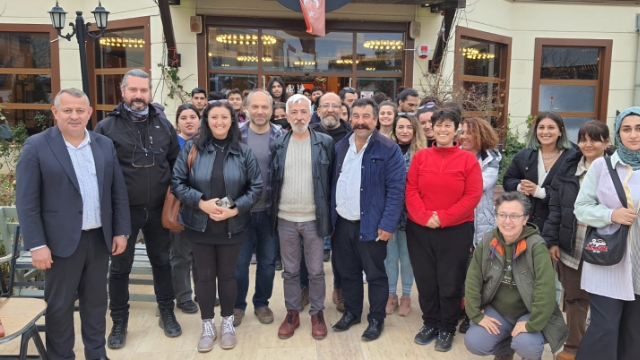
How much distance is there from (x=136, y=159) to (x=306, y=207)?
130 centimetres

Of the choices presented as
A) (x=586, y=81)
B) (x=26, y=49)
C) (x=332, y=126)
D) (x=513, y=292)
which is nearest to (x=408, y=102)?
(x=332, y=126)

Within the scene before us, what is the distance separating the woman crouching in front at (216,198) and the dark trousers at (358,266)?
2.51 feet

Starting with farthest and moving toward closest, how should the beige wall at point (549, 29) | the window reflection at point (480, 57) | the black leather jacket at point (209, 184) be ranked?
the beige wall at point (549, 29) < the window reflection at point (480, 57) < the black leather jacket at point (209, 184)

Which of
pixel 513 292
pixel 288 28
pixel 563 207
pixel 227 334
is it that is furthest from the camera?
pixel 288 28

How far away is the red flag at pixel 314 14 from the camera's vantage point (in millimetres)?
7430

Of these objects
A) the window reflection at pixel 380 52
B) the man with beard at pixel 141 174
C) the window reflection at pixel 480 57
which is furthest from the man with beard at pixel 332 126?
the window reflection at pixel 480 57

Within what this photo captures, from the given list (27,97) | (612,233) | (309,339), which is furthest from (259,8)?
(612,233)

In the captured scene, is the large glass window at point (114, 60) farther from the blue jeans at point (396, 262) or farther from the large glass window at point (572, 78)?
the large glass window at point (572, 78)

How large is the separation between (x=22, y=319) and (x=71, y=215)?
0.66 m

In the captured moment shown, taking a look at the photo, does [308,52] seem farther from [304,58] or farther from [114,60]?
[114,60]

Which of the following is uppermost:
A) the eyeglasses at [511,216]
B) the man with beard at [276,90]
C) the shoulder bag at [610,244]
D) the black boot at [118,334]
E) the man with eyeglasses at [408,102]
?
the man with beard at [276,90]

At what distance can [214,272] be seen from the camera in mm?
3520

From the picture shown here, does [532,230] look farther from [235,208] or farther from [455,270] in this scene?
[235,208]

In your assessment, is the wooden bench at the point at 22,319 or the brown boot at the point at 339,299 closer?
the wooden bench at the point at 22,319
